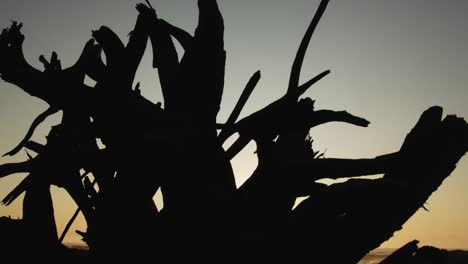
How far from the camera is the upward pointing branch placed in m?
3.00

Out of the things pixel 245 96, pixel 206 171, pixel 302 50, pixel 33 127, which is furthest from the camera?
pixel 33 127

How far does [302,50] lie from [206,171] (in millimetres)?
1192

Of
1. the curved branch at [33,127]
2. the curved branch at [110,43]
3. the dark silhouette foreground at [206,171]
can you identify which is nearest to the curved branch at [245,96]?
the dark silhouette foreground at [206,171]

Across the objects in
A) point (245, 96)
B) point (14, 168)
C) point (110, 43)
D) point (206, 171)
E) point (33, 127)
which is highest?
A: point (110, 43)

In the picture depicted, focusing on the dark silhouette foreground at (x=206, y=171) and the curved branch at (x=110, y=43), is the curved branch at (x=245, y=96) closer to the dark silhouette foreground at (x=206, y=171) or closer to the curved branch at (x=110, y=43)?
the dark silhouette foreground at (x=206, y=171)

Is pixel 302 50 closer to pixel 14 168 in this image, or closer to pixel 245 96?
pixel 245 96

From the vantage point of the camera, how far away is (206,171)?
2889 millimetres

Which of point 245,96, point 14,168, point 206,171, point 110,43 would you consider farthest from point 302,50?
point 14,168

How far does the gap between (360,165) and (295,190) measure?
0.49 metres

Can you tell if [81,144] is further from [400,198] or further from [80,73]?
[400,198]

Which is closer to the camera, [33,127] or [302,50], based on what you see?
[302,50]

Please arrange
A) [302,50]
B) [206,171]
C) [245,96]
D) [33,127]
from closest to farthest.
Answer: [206,171], [302,50], [245,96], [33,127]

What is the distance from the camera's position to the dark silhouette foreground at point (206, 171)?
2701mm

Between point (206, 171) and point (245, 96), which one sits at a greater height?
point (245, 96)
